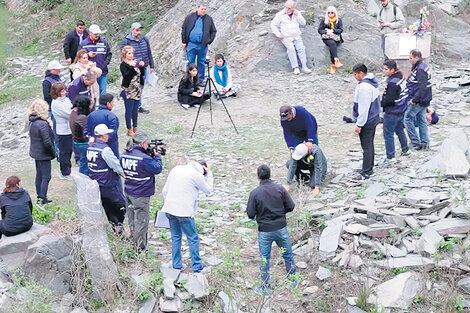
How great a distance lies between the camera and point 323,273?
7895 millimetres

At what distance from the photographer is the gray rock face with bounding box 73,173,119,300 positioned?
24.8ft

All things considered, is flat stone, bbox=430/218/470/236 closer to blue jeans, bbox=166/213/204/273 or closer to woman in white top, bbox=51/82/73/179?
blue jeans, bbox=166/213/204/273

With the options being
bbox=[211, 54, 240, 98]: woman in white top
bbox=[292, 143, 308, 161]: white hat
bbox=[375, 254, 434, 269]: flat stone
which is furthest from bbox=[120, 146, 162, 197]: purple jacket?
bbox=[211, 54, 240, 98]: woman in white top

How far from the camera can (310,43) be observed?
52.7 ft

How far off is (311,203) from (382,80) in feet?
21.2

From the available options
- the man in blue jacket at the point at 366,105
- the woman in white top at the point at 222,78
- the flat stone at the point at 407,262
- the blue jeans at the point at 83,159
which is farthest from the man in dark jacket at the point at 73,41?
the flat stone at the point at 407,262

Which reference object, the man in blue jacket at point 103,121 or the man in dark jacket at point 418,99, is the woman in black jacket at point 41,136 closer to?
the man in blue jacket at point 103,121

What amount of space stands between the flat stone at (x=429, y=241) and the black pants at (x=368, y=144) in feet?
6.82

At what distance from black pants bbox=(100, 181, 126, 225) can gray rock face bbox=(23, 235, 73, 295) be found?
0.92m

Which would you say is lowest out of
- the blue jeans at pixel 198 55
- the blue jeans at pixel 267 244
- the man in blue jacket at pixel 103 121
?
the blue jeans at pixel 267 244

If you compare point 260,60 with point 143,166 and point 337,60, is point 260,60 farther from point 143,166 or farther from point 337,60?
point 143,166

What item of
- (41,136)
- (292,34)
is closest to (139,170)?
(41,136)

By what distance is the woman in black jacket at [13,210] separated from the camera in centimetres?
804

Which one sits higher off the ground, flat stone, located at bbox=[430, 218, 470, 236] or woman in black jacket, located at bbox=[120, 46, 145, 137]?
woman in black jacket, located at bbox=[120, 46, 145, 137]
